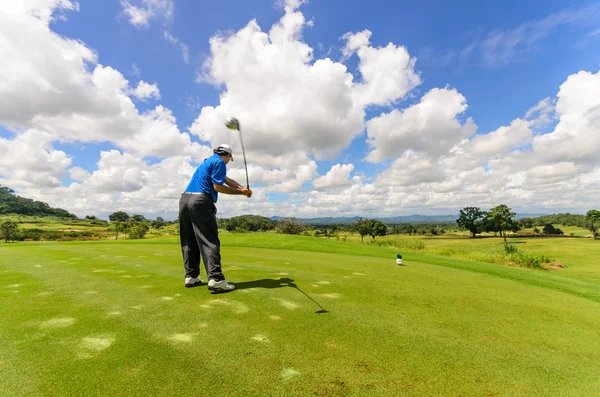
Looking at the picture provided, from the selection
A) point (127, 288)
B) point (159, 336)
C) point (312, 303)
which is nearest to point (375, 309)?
point (312, 303)

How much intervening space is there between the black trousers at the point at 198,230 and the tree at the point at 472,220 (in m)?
125

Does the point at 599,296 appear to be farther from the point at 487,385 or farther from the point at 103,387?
the point at 103,387

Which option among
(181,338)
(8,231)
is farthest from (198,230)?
(8,231)

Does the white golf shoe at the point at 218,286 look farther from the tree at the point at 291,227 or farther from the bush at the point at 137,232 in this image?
the bush at the point at 137,232

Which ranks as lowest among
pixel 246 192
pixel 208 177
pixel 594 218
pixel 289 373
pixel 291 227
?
pixel 289 373

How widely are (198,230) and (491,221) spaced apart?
12290 cm

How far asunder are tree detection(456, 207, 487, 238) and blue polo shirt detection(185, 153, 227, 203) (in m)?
125

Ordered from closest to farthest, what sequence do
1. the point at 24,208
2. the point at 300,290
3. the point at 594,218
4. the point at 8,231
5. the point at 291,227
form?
the point at 300,290 < the point at 291,227 < the point at 8,231 < the point at 594,218 < the point at 24,208

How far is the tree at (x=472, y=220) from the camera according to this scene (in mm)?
108250

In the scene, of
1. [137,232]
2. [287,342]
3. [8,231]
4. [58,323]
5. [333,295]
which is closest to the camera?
[287,342]

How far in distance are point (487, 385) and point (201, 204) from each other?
16.0 ft

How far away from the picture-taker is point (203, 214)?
5.37 metres

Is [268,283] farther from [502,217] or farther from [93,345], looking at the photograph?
[502,217]

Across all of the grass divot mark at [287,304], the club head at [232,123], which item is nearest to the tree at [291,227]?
the club head at [232,123]
